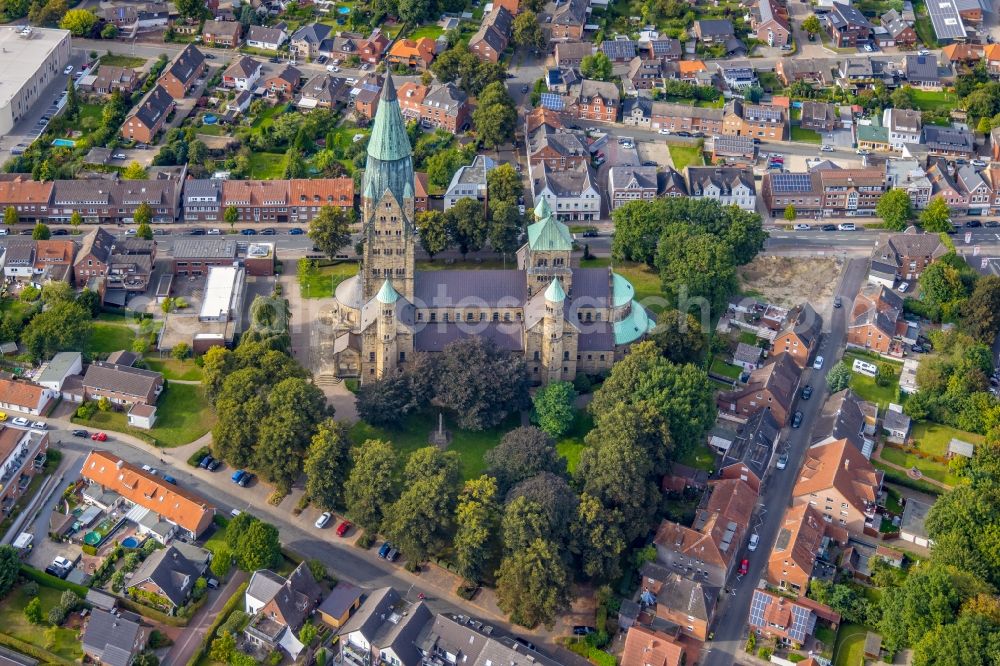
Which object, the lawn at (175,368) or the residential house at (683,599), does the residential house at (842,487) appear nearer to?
A: the residential house at (683,599)

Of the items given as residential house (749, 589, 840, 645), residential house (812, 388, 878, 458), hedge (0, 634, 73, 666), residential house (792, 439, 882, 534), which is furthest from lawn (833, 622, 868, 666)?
hedge (0, 634, 73, 666)

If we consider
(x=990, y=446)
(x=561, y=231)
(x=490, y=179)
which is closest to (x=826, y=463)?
(x=990, y=446)

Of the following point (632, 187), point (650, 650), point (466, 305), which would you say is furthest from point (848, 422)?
point (632, 187)

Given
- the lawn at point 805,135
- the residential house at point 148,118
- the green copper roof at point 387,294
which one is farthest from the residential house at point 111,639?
the lawn at point 805,135

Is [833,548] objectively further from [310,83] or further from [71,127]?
[71,127]

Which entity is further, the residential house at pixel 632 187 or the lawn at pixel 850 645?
the residential house at pixel 632 187

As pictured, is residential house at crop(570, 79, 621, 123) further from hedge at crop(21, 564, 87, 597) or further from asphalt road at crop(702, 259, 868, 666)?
hedge at crop(21, 564, 87, 597)

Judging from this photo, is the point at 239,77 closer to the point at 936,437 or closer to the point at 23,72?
the point at 23,72
